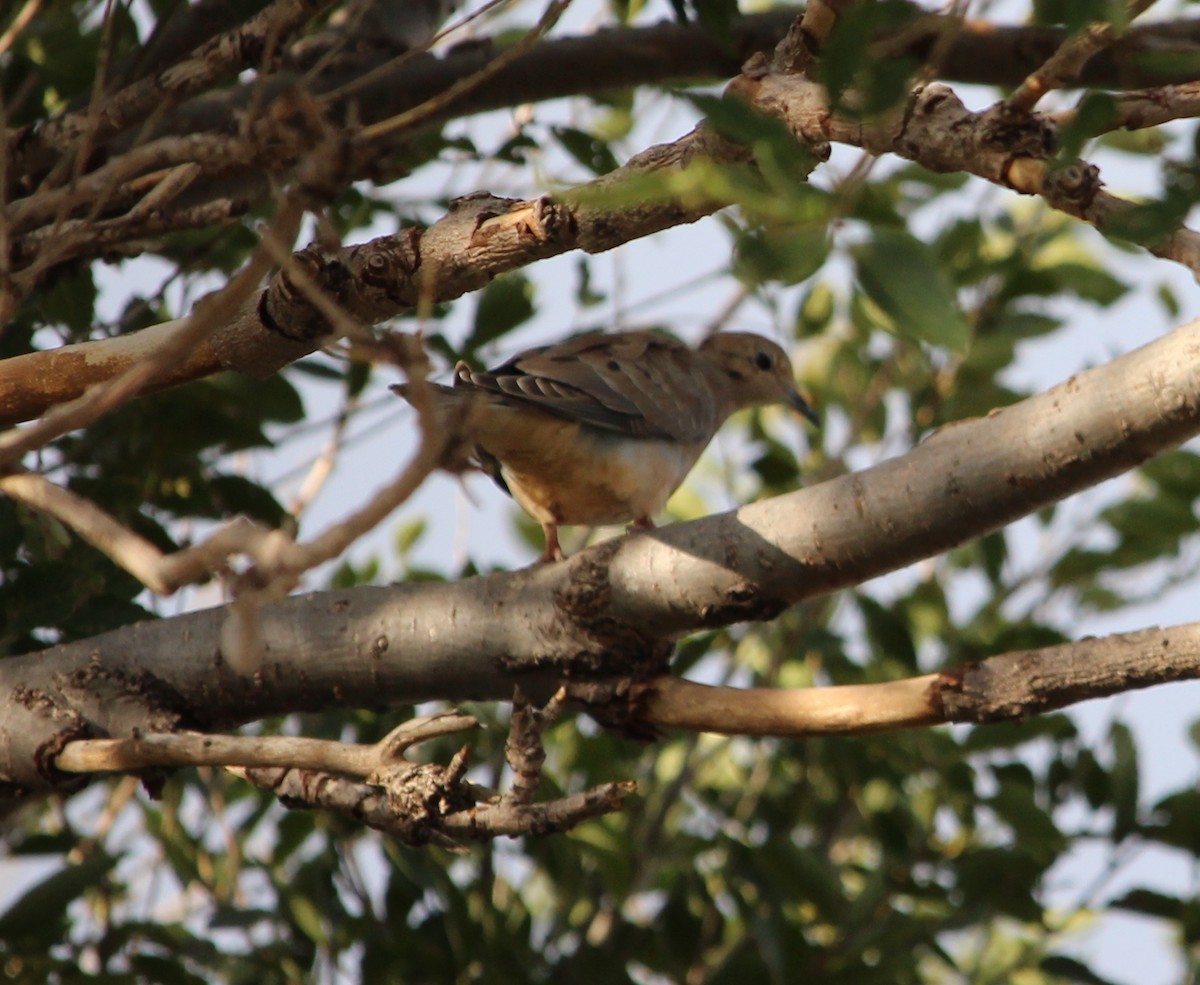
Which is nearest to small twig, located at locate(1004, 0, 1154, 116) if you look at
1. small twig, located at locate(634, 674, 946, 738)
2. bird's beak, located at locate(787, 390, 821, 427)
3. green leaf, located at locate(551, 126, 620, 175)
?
small twig, located at locate(634, 674, 946, 738)

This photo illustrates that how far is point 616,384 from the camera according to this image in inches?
177

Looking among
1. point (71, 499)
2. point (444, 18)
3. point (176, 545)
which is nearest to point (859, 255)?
point (71, 499)

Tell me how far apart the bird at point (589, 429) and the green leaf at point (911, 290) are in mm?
1909

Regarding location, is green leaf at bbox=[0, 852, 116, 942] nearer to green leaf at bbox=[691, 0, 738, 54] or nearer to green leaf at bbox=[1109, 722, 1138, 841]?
green leaf at bbox=[691, 0, 738, 54]

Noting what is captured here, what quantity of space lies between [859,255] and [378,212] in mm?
2935

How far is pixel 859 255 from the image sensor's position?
5.24 ft

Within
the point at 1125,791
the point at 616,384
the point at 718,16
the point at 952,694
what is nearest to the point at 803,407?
the point at 616,384

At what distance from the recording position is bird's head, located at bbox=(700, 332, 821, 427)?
222 inches

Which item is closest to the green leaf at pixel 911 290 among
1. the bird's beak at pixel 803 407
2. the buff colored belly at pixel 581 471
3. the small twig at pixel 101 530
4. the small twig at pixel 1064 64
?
the small twig at pixel 1064 64

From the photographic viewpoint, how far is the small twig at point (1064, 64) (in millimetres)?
1879

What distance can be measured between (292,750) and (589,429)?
80.4 inches

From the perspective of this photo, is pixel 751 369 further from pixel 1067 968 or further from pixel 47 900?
pixel 47 900

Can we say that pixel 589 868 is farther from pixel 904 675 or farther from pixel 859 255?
pixel 859 255

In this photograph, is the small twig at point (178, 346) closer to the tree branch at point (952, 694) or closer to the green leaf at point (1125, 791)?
the tree branch at point (952, 694)
